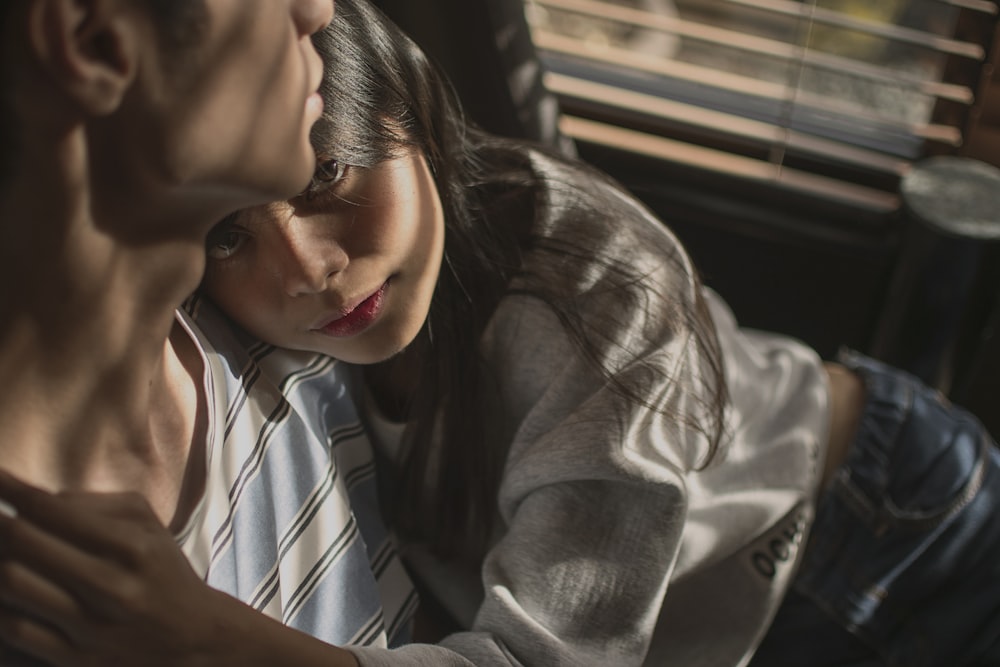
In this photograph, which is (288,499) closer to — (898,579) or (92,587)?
(92,587)

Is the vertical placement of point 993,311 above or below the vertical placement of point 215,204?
below

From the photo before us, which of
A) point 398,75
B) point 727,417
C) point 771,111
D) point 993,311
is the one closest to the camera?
point 398,75

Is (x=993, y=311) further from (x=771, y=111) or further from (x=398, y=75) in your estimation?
(x=398, y=75)

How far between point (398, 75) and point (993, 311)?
1043mm

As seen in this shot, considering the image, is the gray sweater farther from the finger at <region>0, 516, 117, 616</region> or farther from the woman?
the finger at <region>0, 516, 117, 616</region>

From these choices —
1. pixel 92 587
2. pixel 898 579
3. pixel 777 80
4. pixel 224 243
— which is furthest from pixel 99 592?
pixel 777 80

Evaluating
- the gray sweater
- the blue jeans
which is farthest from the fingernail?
the blue jeans

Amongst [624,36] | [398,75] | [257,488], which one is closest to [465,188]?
[398,75]

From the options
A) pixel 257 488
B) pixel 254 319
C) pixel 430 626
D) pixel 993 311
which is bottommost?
pixel 430 626

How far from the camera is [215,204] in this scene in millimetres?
588

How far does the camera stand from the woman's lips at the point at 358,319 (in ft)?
2.75

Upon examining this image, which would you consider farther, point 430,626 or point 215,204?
point 430,626

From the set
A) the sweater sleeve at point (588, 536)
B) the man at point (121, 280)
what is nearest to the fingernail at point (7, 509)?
the man at point (121, 280)

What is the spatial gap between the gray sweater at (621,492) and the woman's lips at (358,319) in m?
0.19
